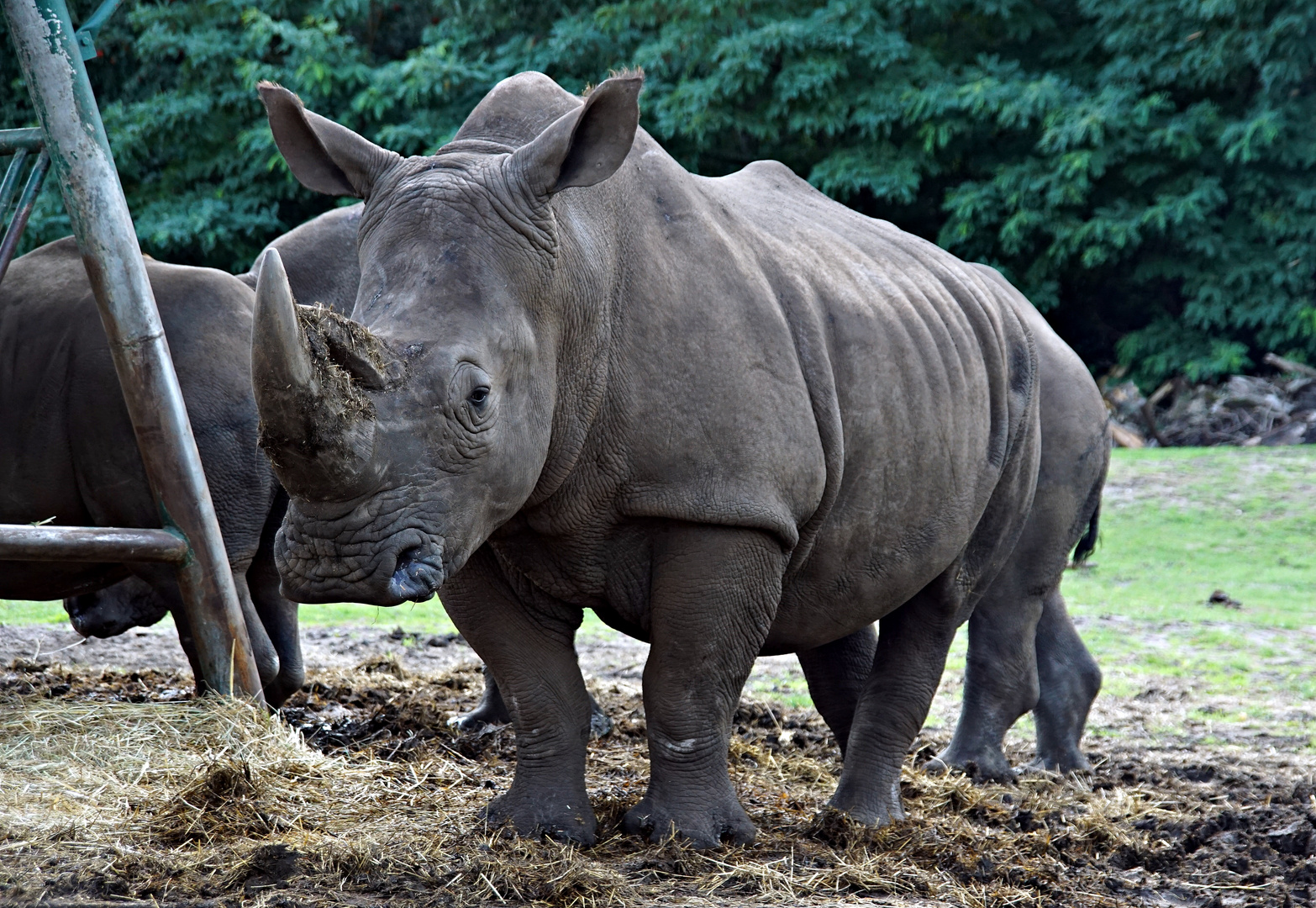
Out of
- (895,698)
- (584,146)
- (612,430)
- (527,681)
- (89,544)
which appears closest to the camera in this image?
(584,146)

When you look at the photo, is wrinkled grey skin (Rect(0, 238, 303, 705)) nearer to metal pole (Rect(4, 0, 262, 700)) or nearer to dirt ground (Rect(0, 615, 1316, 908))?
metal pole (Rect(4, 0, 262, 700))

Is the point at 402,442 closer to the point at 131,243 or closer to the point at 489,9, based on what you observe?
the point at 131,243

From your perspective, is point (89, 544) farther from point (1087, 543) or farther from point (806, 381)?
point (1087, 543)

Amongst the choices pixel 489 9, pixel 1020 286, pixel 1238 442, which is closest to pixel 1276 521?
pixel 1238 442

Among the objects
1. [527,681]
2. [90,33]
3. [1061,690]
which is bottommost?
[1061,690]

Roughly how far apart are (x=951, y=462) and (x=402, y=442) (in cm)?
214

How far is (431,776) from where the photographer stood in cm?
486

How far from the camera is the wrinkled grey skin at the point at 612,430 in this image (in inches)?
131

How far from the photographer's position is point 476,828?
4.07 metres

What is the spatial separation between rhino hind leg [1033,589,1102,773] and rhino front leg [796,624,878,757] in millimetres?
1191

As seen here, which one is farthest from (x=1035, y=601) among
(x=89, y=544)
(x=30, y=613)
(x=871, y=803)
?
(x=30, y=613)

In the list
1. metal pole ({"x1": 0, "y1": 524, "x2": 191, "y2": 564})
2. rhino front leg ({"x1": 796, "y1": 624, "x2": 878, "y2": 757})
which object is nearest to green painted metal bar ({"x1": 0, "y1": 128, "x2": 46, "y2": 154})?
metal pole ({"x1": 0, "y1": 524, "x2": 191, "y2": 564})

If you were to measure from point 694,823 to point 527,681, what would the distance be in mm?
616

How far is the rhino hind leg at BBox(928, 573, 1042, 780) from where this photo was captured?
6004mm
